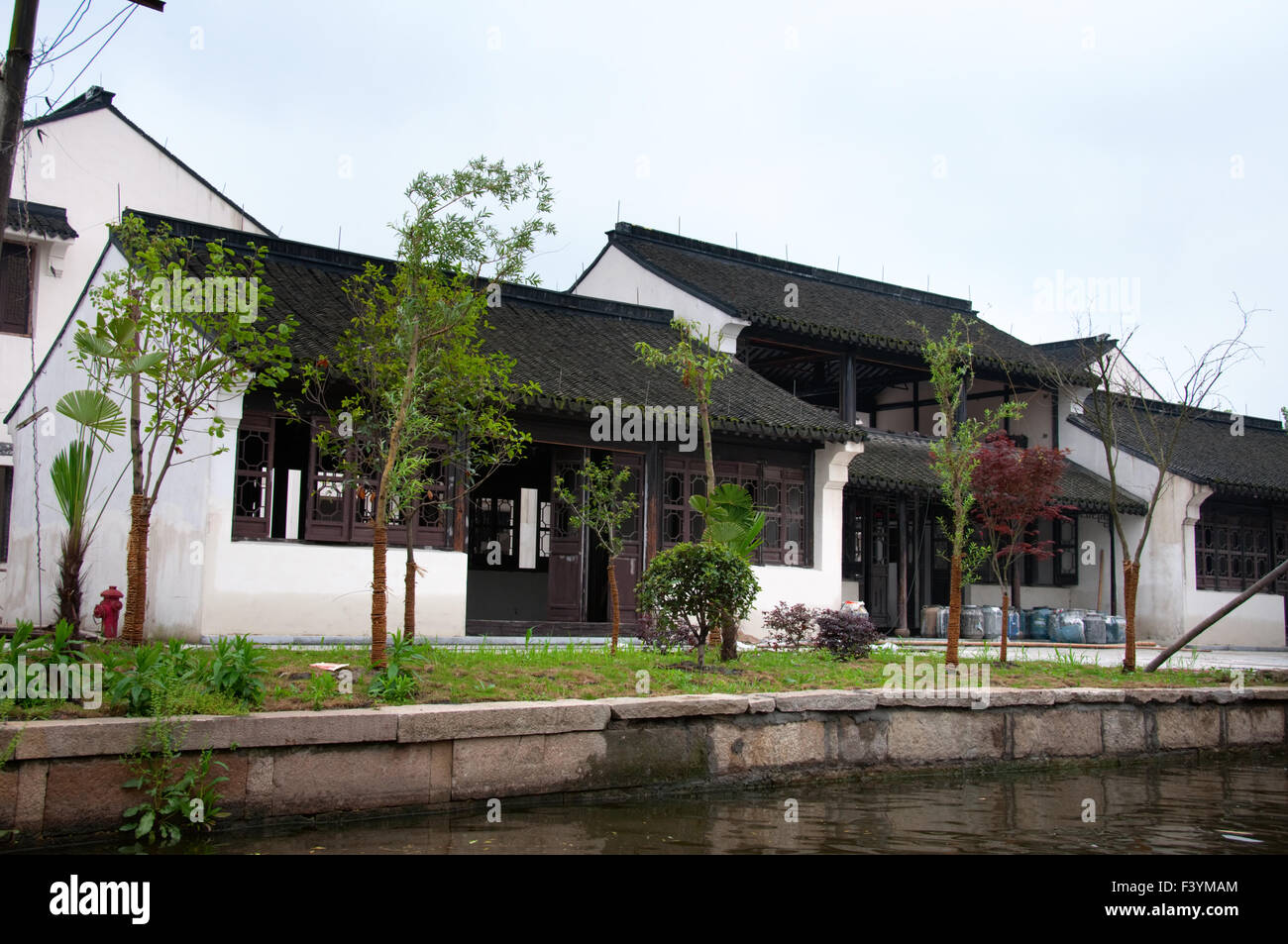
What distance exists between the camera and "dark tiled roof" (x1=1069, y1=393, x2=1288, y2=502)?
2134 centimetres

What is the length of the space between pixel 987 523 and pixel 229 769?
351 inches

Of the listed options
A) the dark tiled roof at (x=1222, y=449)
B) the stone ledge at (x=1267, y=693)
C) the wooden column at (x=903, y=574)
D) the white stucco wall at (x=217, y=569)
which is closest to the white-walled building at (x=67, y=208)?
the white stucco wall at (x=217, y=569)

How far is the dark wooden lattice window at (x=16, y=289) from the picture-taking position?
1666 centimetres

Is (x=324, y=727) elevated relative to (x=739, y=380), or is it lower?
Result: lower

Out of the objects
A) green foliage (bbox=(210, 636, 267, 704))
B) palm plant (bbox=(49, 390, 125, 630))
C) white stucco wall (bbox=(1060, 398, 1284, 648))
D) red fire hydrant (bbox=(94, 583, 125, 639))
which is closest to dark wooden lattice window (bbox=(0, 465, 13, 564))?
red fire hydrant (bbox=(94, 583, 125, 639))

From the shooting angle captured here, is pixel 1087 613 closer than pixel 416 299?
No

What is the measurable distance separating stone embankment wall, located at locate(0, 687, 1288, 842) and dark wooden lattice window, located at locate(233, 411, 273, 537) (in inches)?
231

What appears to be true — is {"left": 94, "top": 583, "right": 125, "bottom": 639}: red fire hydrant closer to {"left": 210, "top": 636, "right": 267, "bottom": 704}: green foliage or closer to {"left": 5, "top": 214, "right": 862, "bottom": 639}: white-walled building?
{"left": 5, "top": 214, "right": 862, "bottom": 639}: white-walled building

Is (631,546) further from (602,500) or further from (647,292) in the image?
(647,292)

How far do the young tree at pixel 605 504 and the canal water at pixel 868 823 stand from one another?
298 centimetres

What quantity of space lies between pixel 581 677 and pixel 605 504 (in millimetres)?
6097

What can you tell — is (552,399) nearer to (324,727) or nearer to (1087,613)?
(324,727)

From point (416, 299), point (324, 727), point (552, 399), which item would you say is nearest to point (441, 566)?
point (552, 399)
